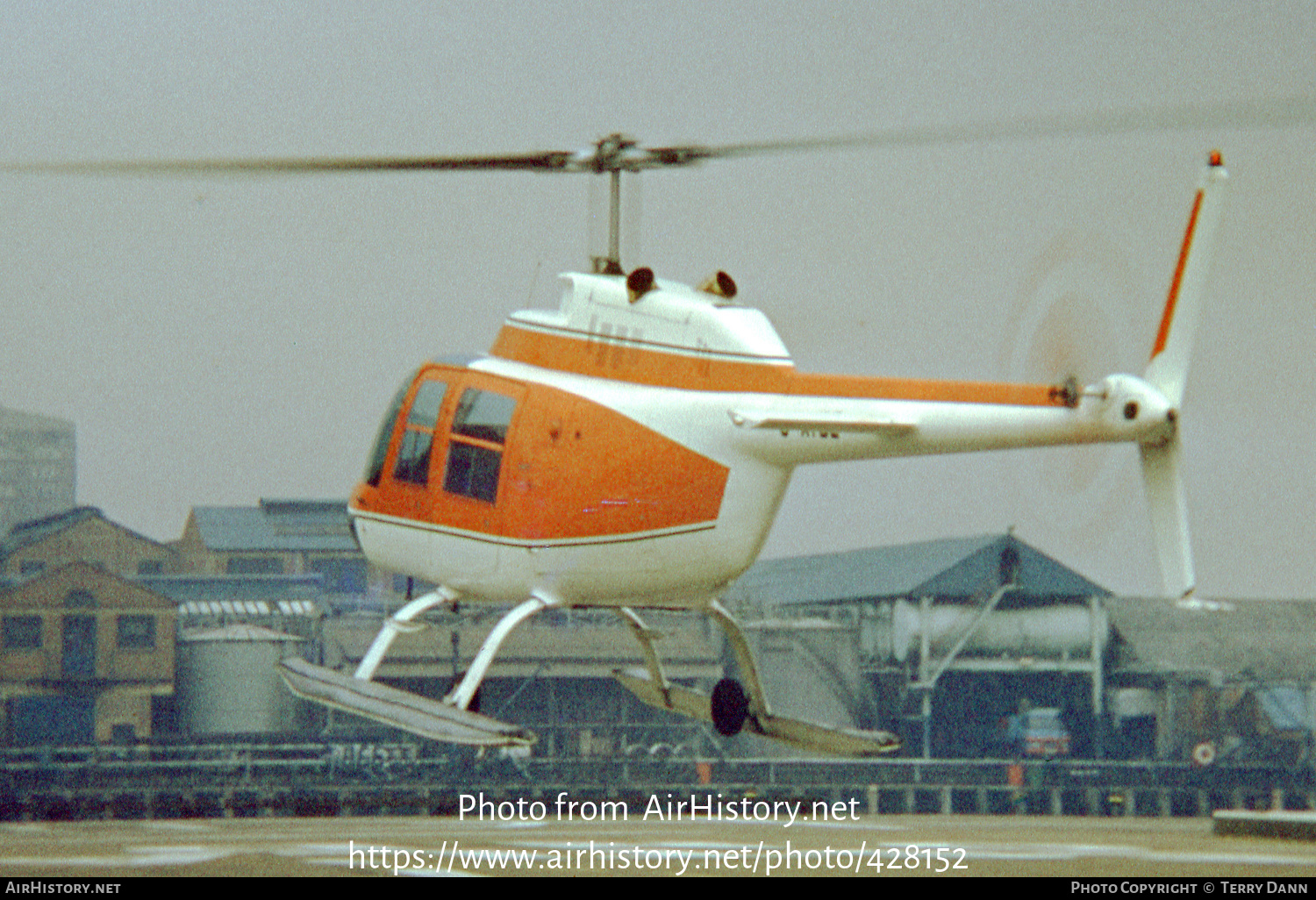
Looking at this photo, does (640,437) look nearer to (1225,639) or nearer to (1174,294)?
(1174,294)

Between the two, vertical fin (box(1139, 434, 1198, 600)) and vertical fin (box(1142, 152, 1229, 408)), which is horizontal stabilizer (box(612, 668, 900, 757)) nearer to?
vertical fin (box(1139, 434, 1198, 600))

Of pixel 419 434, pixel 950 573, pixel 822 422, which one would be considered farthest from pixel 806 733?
pixel 950 573

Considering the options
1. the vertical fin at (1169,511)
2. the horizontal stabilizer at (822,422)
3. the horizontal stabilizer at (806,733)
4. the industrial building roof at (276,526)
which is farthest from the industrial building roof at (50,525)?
the vertical fin at (1169,511)

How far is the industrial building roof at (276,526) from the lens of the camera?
269 ft

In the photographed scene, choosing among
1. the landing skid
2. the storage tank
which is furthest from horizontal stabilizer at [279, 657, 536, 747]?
the storage tank

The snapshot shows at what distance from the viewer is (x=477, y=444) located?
21094 millimetres

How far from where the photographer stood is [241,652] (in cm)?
6450

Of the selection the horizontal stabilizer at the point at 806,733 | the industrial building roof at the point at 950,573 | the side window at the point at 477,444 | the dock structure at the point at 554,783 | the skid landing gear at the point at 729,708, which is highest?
the side window at the point at 477,444

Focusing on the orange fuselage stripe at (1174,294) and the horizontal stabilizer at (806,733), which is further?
the horizontal stabilizer at (806,733)

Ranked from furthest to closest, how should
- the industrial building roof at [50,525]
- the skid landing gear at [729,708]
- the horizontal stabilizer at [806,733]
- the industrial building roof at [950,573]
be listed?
the industrial building roof at [50,525], the industrial building roof at [950,573], the horizontal stabilizer at [806,733], the skid landing gear at [729,708]

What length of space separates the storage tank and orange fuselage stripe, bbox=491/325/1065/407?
45.6 metres

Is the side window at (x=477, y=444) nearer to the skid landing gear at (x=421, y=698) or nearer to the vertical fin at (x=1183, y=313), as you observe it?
the skid landing gear at (x=421, y=698)

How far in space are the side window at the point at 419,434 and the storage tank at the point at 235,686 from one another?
44.2 m
